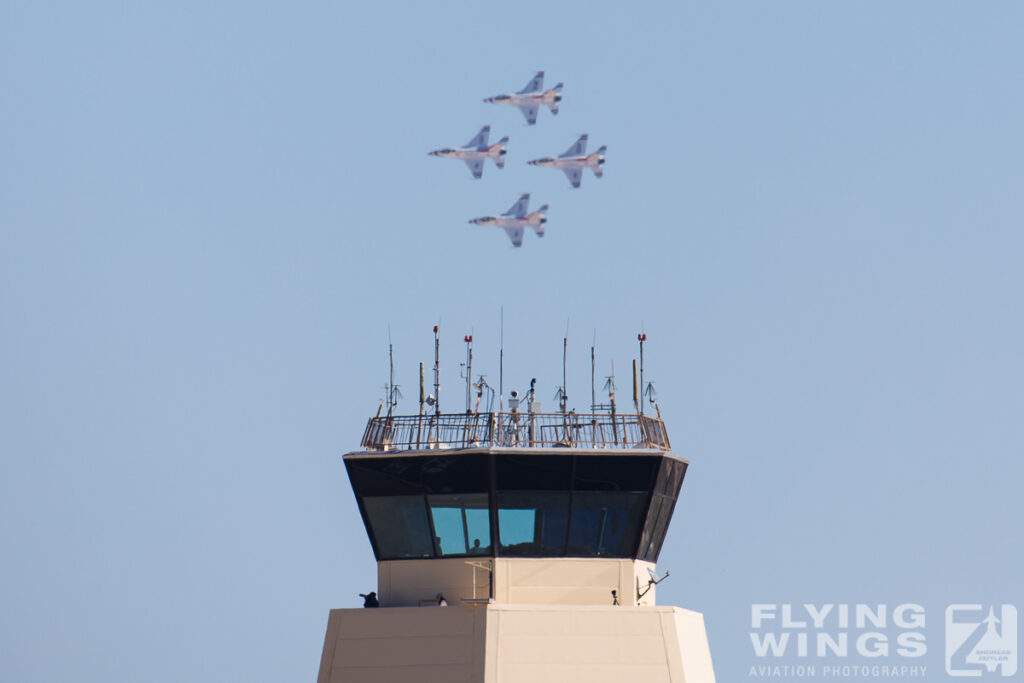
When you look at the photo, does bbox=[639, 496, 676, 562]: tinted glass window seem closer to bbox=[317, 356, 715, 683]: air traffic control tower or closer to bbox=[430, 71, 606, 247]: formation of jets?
bbox=[317, 356, 715, 683]: air traffic control tower

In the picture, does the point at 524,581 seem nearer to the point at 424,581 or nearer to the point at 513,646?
the point at 513,646

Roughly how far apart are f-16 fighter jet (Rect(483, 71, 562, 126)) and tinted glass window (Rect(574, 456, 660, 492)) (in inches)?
2501

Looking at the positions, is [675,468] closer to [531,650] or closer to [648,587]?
[648,587]

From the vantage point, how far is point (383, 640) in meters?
29.4

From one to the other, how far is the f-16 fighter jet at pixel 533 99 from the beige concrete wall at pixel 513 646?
65821 mm

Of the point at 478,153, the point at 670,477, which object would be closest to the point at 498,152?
the point at 478,153

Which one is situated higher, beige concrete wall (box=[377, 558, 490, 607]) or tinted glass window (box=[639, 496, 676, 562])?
tinted glass window (box=[639, 496, 676, 562])

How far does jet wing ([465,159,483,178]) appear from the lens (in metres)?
96.4

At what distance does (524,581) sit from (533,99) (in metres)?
66.5

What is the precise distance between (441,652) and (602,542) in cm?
382

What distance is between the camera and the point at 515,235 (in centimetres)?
9238

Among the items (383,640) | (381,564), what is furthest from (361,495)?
(383,640)

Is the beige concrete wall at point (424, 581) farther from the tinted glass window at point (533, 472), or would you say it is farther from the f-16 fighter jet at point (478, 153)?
the f-16 fighter jet at point (478, 153)

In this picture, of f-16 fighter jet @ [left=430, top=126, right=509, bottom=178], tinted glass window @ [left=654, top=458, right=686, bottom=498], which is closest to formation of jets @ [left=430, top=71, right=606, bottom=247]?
f-16 fighter jet @ [left=430, top=126, right=509, bottom=178]
